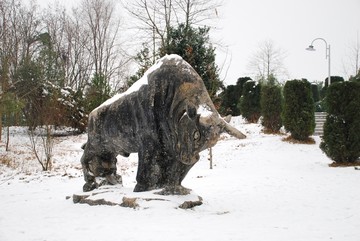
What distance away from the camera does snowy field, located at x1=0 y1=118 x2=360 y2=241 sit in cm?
470

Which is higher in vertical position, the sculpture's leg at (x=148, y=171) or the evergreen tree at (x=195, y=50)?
the evergreen tree at (x=195, y=50)

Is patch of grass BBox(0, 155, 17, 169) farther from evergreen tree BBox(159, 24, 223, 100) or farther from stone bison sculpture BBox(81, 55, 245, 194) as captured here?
stone bison sculpture BBox(81, 55, 245, 194)

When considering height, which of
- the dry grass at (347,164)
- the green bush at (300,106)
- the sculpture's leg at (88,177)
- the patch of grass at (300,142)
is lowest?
the dry grass at (347,164)

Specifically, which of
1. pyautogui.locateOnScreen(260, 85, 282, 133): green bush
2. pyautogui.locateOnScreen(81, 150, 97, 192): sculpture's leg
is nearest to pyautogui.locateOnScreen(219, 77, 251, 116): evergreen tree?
pyautogui.locateOnScreen(260, 85, 282, 133): green bush

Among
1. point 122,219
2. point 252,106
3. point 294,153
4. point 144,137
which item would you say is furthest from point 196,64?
point 122,219

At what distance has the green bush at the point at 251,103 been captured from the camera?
22312 millimetres

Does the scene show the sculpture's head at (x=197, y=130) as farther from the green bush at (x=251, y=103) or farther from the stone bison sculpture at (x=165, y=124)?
the green bush at (x=251, y=103)

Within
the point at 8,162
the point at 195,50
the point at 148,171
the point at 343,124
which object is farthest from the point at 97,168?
the point at 195,50

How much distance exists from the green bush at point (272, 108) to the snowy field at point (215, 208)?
478 centimetres

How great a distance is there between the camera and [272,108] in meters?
18.4

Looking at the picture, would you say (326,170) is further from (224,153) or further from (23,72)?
(23,72)

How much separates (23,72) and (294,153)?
14.8 meters

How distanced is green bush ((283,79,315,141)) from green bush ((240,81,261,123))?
646 centimetres

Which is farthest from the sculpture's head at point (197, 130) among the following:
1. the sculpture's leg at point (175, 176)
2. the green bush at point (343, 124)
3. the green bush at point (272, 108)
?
the green bush at point (272, 108)
